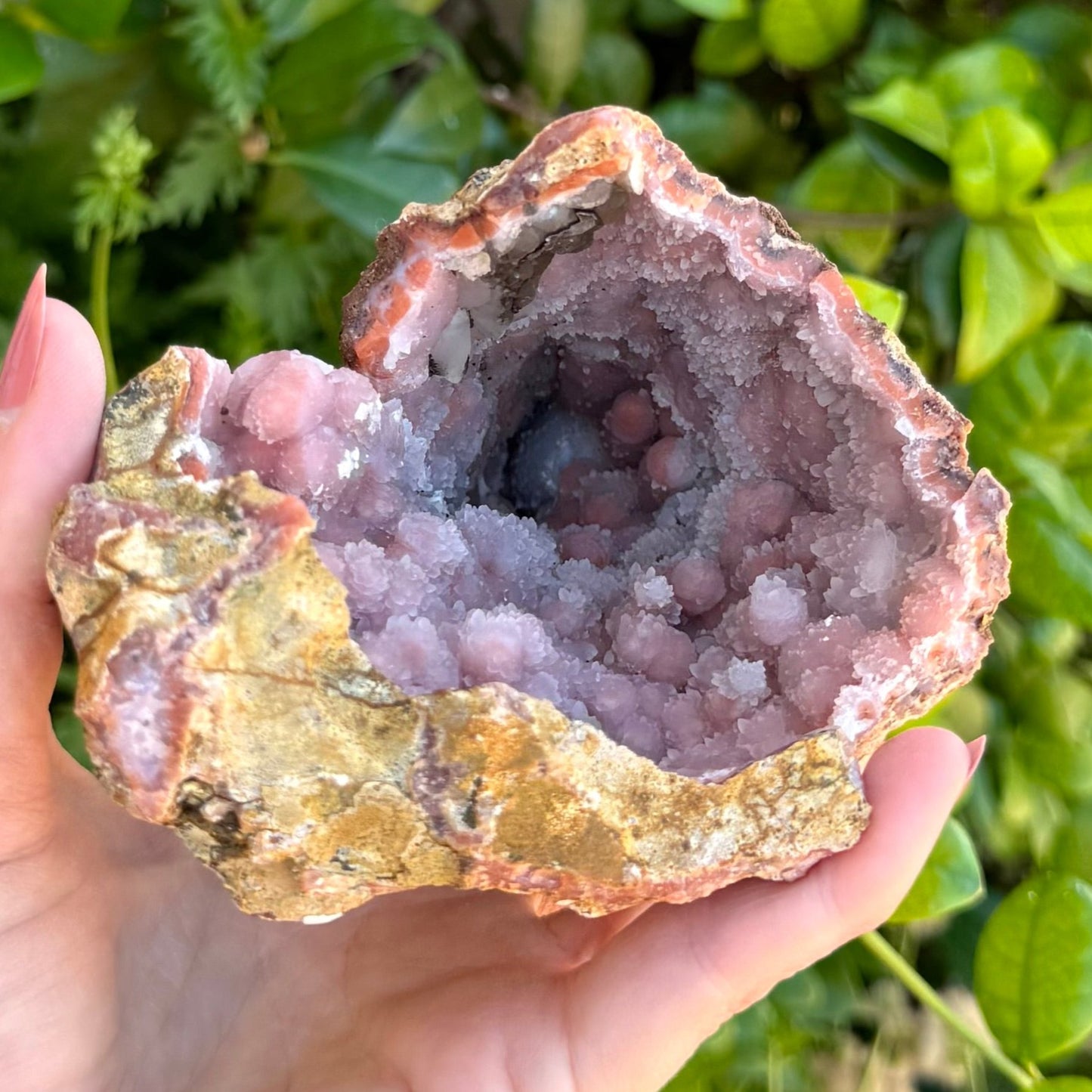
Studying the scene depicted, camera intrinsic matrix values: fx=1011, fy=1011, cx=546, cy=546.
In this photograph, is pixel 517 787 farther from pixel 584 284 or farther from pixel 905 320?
pixel 905 320

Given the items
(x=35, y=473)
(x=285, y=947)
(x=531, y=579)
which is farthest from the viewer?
(x=285, y=947)

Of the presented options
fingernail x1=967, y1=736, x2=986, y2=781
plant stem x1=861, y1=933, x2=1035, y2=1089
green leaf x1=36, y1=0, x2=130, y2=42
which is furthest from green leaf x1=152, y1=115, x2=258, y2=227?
plant stem x1=861, y1=933, x2=1035, y2=1089

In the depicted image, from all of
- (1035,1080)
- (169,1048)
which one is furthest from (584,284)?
(1035,1080)

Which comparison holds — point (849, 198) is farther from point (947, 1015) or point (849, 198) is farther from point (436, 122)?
point (947, 1015)

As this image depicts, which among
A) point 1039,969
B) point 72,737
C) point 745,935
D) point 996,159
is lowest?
point 1039,969

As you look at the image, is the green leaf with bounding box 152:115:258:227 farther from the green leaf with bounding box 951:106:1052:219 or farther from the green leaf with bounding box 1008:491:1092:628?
the green leaf with bounding box 1008:491:1092:628

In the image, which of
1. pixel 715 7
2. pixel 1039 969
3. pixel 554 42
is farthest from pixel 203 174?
pixel 1039 969
